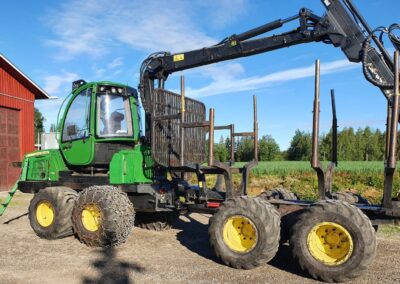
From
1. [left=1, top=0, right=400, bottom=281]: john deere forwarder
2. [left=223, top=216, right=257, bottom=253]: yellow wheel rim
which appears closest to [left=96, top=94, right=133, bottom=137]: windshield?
[left=1, top=0, right=400, bottom=281]: john deere forwarder

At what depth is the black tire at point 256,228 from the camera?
574 centimetres

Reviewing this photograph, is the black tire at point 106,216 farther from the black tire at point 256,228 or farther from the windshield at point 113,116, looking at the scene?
the black tire at point 256,228

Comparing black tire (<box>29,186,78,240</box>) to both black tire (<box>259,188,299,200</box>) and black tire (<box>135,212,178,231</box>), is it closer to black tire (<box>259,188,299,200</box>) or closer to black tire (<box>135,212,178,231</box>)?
black tire (<box>135,212,178,231</box>)


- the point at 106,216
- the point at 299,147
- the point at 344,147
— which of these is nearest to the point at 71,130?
the point at 106,216

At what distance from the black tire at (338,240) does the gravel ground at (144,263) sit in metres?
0.27

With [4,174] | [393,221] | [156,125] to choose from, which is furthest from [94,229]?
[4,174]

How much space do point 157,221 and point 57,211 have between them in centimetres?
213

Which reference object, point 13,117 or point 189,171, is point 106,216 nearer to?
point 189,171

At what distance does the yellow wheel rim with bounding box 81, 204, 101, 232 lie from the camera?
23.7ft

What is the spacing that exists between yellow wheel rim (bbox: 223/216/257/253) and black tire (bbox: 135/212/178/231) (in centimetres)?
291

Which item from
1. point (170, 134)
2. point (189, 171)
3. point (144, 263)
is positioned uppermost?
point (170, 134)

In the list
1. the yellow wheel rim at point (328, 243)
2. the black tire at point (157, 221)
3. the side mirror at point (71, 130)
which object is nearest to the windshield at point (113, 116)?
the side mirror at point (71, 130)

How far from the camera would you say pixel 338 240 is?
18.1ft

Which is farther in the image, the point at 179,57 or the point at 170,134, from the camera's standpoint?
Result: the point at 179,57
